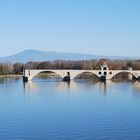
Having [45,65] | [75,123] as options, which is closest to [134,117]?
[75,123]

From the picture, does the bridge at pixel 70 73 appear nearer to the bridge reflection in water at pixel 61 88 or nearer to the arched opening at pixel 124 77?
the arched opening at pixel 124 77

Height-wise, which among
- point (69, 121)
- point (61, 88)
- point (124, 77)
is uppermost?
point (124, 77)

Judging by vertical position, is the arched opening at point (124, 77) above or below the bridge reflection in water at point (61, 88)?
above

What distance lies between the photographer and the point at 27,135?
44.0 feet

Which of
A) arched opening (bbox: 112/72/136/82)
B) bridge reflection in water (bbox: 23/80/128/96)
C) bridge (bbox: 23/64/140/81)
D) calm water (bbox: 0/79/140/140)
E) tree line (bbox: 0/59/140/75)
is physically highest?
tree line (bbox: 0/59/140/75)

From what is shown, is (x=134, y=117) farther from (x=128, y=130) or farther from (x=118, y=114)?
(x=128, y=130)

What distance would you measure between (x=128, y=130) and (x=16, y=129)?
3683 millimetres

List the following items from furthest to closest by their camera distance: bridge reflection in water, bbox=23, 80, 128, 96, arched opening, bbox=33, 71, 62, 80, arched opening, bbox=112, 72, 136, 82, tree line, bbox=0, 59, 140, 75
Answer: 1. tree line, bbox=0, 59, 140, 75
2. arched opening, bbox=33, 71, 62, 80
3. arched opening, bbox=112, 72, 136, 82
4. bridge reflection in water, bbox=23, 80, 128, 96

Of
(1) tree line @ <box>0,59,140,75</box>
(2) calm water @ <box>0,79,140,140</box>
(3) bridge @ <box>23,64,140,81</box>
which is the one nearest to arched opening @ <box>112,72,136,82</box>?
(3) bridge @ <box>23,64,140,81</box>

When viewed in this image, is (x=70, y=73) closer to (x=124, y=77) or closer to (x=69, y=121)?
(x=124, y=77)

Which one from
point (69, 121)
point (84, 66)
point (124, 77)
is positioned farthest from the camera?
point (84, 66)

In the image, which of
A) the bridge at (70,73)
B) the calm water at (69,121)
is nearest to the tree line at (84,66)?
the bridge at (70,73)

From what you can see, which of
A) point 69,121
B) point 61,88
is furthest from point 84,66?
point 69,121

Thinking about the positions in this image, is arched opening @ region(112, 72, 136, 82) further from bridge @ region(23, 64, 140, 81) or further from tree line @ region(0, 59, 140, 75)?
tree line @ region(0, 59, 140, 75)
